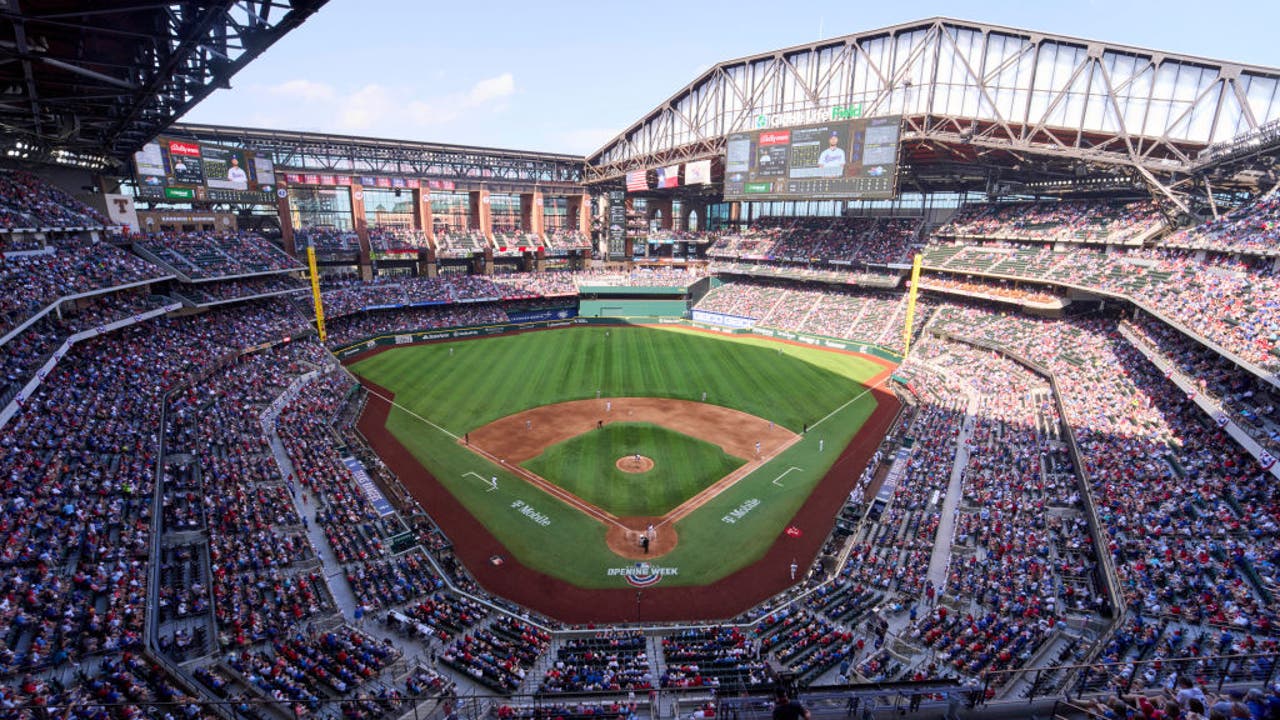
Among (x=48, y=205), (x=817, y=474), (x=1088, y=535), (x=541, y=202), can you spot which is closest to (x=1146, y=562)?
(x=1088, y=535)

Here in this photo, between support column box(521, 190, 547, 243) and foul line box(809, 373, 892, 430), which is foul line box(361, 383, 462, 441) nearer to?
foul line box(809, 373, 892, 430)

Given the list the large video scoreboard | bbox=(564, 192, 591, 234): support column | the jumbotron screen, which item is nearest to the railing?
the jumbotron screen

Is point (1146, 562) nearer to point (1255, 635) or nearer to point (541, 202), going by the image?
point (1255, 635)

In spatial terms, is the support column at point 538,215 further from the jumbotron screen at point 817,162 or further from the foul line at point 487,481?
the foul line at point 487,481

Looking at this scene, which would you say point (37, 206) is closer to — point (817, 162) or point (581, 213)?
point (817, 162)

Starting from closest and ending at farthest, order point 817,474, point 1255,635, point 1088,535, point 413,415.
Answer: point 1255,635 → point 1088,535 → point 817,474 → point 413,415

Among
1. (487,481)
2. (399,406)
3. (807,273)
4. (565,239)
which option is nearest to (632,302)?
(565,239)
